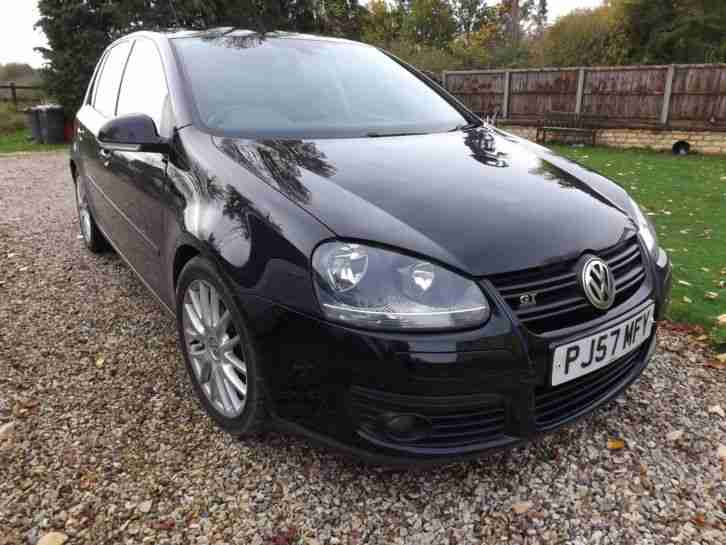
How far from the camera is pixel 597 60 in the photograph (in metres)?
24.9

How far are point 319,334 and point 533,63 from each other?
1113 inches

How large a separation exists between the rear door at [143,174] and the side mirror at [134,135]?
67 millimetres

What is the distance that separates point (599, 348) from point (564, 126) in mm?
14906

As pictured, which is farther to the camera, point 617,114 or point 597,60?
point 597,60

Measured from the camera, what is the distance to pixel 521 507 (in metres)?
1.89

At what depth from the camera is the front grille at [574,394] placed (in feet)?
5.84

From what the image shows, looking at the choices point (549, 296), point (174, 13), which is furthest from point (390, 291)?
point (174, 13)

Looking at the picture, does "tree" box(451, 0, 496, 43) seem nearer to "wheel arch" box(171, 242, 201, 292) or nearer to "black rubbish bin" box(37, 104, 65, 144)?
"black rubbish bin" box(37, 104, 65, 144)

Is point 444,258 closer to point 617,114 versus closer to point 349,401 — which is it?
point 349,401

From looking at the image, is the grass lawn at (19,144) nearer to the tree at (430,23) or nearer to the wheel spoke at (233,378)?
the wheel spoke at (233,378)

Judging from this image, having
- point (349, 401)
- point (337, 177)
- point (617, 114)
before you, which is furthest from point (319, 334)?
→ point (617, 114)

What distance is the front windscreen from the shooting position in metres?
2.43

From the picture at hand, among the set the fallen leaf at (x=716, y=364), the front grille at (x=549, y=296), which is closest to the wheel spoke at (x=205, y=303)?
the front grille at (x=549, y=296)

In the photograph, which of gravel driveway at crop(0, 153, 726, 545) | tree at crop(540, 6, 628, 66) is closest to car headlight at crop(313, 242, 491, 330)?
gravel driveway at crop(0, 153, 726, 545)
